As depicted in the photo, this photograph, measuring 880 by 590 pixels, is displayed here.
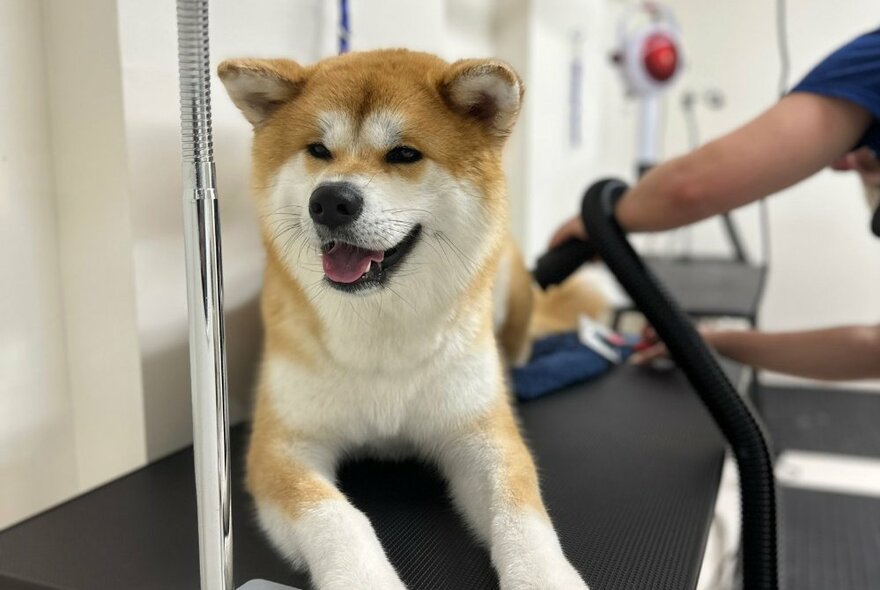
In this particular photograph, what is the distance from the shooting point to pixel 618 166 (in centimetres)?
324

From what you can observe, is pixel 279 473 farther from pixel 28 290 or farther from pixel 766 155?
pixel 766 155

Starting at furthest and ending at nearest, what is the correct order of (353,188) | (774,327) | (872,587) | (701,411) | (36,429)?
(774,327)
(872,587)
(701,411)
(36,429)
(353,188)

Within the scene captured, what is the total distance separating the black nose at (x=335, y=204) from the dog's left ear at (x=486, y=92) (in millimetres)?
186

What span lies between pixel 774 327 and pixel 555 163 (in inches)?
46.9

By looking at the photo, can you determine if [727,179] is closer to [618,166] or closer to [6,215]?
[6,215]

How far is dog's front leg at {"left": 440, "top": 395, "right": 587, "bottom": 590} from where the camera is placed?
72 cm

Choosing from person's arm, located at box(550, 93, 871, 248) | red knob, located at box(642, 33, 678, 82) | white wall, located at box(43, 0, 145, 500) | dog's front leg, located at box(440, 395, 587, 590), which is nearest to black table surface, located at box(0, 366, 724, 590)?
dog's front leg, located at box(440, 395, 587, 590)

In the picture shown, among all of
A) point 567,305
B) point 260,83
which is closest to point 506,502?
point 260,83

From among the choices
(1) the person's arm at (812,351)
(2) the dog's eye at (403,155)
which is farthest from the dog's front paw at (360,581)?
(1) the person's arm at (812,351)

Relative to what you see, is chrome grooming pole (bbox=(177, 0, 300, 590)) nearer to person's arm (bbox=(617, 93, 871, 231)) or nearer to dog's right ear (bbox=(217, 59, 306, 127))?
dog's right ear (bbox=(217, 59, 306, 127))

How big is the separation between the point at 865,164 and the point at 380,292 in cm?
95

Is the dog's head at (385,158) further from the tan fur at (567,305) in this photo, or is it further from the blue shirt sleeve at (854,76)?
the tan fur at (567,305)

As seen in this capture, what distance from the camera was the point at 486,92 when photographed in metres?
0.84

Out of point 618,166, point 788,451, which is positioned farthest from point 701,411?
point 618,166
